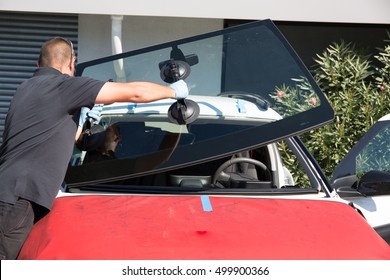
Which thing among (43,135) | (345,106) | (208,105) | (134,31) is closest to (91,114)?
(43,135)

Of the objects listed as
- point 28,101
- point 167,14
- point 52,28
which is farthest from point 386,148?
point 52,28

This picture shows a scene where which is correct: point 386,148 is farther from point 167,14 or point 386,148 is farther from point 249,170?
point 167,14

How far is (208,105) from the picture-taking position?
14.9 feet

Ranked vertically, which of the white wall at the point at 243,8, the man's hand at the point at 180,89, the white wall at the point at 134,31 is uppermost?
the white wall at the point at 134,31

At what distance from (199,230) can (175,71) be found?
1150 mm

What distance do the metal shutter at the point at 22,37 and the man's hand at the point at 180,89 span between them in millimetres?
6472

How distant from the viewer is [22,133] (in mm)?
4012

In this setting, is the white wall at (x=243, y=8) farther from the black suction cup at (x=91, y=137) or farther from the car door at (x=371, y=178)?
the black suction cup at (x=91, y=137)

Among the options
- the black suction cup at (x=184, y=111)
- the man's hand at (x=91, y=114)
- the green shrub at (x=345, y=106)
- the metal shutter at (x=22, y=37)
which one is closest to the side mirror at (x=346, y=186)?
the black suction cup at (x=184, y=111)

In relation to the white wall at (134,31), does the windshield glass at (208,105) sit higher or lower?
lower

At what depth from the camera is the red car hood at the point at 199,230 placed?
3.31m

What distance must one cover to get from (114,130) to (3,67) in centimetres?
636

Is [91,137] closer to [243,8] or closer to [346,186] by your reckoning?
[346,186]

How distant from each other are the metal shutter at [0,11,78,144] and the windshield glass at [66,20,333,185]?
5.99m
